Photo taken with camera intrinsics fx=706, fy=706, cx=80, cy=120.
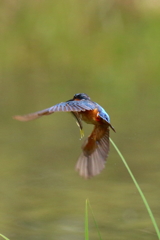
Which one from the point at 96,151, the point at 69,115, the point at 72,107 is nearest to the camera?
the point at 72,107

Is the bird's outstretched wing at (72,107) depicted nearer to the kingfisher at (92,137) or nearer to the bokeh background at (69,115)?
the kingfisher at (92,137)

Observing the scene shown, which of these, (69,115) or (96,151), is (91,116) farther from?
(69,115)

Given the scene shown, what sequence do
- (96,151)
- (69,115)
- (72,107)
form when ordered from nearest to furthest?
(72,107)
(96,151)
(69,115)

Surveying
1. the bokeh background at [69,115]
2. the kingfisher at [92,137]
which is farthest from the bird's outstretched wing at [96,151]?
the bokeh background at [69,115]

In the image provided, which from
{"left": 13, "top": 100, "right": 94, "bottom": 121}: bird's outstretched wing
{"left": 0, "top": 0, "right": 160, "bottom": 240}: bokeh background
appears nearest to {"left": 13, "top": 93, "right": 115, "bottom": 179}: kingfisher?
{"left": 13, "top": 100, "right": 94, "bottom": 121}: bird's outstretched wing

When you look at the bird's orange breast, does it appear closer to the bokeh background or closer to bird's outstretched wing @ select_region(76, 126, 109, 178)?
bird's outstretched wing @ select_region(76, 126, 109, 178)

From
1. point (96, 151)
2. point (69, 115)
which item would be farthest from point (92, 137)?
point (69, 115)
